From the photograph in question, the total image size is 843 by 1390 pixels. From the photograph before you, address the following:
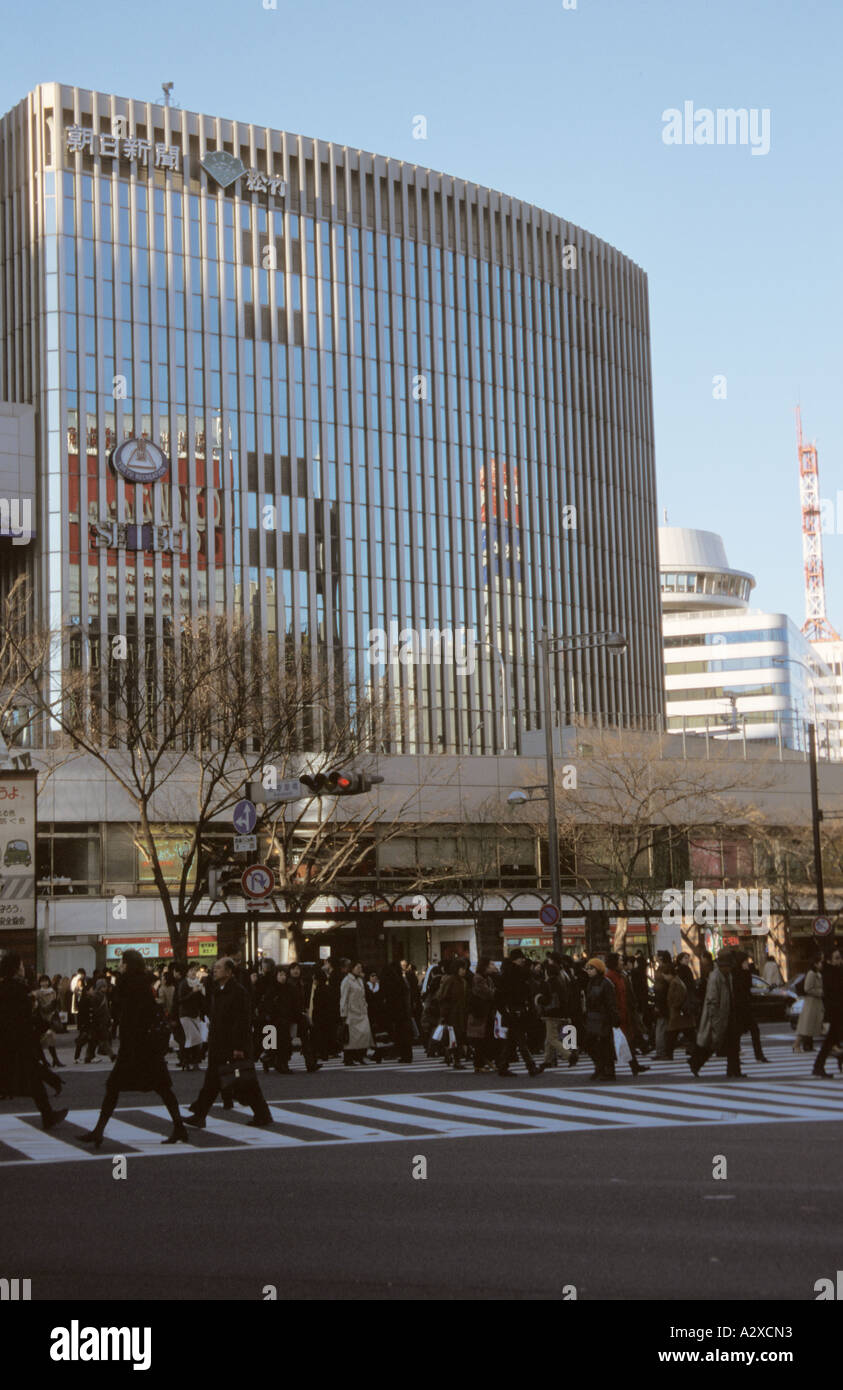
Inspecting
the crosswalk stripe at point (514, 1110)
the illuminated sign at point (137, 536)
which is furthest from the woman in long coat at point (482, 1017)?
the illuminated sign at point (137, 536)

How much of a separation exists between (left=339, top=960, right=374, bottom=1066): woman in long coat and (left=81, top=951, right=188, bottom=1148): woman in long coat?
10951mm

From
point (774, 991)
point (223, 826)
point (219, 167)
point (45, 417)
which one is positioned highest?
point (219, 167)

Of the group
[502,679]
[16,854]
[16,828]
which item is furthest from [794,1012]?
[502,679]

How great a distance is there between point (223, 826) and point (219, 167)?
3961 cm

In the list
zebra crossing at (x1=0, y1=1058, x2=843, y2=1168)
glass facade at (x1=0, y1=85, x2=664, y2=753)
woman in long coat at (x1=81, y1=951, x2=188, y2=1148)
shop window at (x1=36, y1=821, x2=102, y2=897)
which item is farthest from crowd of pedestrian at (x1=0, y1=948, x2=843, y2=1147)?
glass facade at (x1=0, y1=85, x2=664, y2=753)

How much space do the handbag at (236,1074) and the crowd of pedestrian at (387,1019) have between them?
2cm

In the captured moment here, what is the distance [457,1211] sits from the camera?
33.8ft

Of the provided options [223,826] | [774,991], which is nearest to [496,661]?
[223,826]

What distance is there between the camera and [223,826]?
5500 cm

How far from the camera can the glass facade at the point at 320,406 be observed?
7675 centimetres

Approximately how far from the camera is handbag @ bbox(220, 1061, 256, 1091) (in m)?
15.7

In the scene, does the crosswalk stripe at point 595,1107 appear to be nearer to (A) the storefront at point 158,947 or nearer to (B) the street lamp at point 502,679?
(A) the storefront at point 158,947
